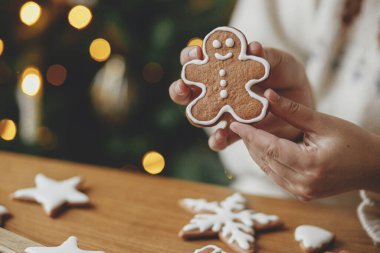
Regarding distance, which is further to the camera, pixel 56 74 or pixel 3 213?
pixel 56 74

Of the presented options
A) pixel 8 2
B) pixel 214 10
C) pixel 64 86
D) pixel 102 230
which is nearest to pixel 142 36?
pixel 214 10

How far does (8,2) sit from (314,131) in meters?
1.13

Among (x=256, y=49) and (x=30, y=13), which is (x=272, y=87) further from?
(x=30, y=13)

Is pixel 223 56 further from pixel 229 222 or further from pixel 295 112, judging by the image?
pixel 229 222

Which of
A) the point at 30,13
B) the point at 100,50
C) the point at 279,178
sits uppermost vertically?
the point at 30,13

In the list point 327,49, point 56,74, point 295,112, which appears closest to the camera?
point 295,112

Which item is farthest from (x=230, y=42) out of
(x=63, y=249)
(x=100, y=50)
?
(x=100, y=50)

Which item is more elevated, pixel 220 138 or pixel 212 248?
pixel 220 138

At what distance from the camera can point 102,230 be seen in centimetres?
63

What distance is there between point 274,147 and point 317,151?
0.06m

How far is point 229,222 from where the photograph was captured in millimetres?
648

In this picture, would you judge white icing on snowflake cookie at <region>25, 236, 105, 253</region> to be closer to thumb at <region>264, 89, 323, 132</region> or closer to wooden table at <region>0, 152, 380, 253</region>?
wooden table at <region>0, 152, 380, 253</region>

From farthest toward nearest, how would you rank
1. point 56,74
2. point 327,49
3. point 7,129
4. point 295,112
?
1. point 7,129
2. point 56,74
3. point 327,49
4. point 295,112

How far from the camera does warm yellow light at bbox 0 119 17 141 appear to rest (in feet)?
4.65
